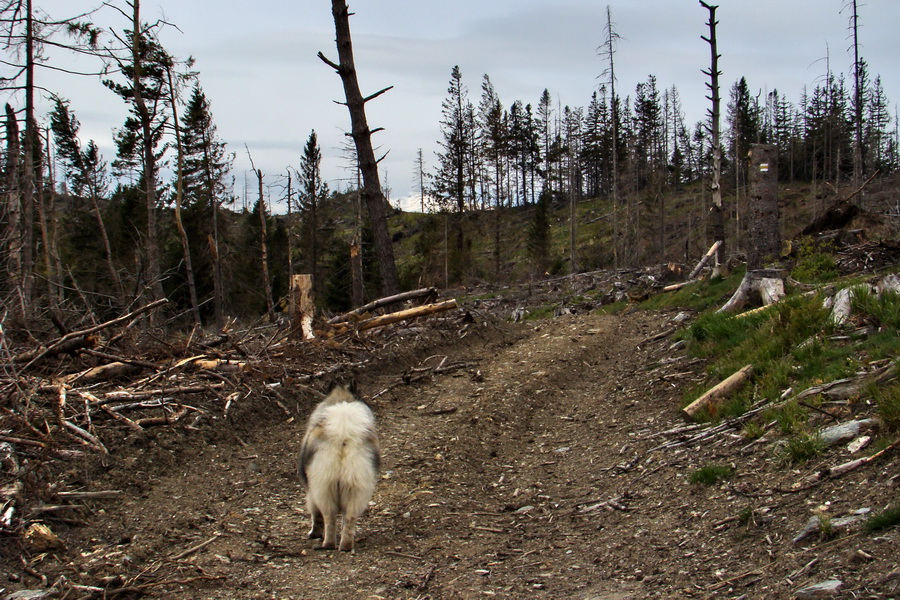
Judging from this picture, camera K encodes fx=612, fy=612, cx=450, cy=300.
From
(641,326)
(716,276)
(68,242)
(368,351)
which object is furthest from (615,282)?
(68,242)

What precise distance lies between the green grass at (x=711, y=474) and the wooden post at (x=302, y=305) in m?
6.64

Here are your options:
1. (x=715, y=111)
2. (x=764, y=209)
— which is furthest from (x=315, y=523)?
(x=715, y=111)

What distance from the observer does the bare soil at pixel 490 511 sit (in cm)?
380

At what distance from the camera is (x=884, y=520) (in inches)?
132

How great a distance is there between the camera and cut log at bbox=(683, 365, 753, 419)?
6.52 meters

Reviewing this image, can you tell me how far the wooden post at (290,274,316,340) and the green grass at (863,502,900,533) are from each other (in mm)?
8144

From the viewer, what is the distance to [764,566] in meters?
3.60

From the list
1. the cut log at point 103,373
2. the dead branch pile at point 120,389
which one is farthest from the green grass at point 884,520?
the cut log at point 103,373

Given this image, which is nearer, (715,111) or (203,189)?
(715,111)

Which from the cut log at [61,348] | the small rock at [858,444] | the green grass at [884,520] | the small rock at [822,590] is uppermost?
the cut log at [61,348]

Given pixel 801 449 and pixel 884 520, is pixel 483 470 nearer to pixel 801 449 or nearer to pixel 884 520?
pixel 801 449

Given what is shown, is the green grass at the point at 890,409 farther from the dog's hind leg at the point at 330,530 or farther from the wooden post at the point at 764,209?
the wooden post at the point at 764,209

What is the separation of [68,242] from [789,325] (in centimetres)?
3804

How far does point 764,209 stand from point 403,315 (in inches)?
308
